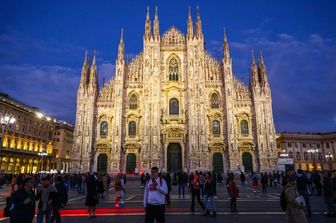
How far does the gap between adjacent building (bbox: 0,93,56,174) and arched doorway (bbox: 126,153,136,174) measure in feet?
41.5

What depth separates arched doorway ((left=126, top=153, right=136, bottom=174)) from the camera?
123 ft

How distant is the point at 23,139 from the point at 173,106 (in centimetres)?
2838

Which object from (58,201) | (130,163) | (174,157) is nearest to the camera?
(58,201)

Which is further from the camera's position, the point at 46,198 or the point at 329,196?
the point at 329,196

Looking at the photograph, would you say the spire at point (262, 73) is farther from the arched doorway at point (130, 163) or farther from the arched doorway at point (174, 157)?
the arched doorway at point (130, 163)

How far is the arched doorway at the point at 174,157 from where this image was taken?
3741 cm

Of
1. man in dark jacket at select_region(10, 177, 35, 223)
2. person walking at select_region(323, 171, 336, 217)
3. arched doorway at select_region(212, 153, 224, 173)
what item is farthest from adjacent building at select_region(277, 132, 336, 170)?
man in dark jacket at select_region(10, 177, 35, 223)

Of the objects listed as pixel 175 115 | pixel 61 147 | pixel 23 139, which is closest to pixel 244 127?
pixel 175 115

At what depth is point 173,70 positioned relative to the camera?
4053cm

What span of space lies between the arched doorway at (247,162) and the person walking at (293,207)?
32.9 meters

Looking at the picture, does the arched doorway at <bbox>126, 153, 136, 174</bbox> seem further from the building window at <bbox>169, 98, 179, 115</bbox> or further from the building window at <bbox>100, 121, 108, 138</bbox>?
the building window at <bbox>169, 98, 179, 115</bbox>

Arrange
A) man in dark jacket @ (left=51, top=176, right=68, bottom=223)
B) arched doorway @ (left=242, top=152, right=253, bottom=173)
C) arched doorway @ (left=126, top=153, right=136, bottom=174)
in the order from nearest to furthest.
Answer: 1. man in dark jacket @ (left=51, top=176, right=68, bottom=223)
2. arched doorway @ (left=242, top=152, right=253, bottom=173)
3. arched doorway @ (left=126, top=153, right=136, bottom=174)

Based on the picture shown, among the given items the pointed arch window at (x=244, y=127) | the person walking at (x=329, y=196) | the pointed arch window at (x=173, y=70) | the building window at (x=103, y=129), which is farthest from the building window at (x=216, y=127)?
the person walking at (x=329, y=196)

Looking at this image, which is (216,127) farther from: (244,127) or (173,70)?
(173,70)
